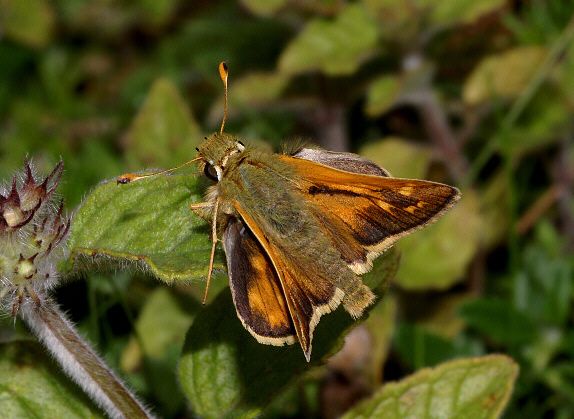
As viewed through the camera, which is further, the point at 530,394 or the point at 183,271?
the point at 530,394

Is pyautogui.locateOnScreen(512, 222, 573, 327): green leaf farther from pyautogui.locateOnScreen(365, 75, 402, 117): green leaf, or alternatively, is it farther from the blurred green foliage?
pyautogui.locateOnScreen(365, 75, 402, 117): green leaf

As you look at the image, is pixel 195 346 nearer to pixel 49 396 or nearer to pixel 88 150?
pixel 49 396

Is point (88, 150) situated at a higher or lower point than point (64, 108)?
lower

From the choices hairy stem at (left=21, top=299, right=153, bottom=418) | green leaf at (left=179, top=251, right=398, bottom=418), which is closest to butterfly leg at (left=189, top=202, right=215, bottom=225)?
green leaf at (left=179, top=251, right=398, bottom=418)

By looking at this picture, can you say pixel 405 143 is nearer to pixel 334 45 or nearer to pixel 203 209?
pixel 334 45

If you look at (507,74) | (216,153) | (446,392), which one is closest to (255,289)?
(216,153)

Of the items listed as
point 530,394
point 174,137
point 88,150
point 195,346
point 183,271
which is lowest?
point 530,394

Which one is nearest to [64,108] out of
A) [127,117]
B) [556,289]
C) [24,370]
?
[127,117]
